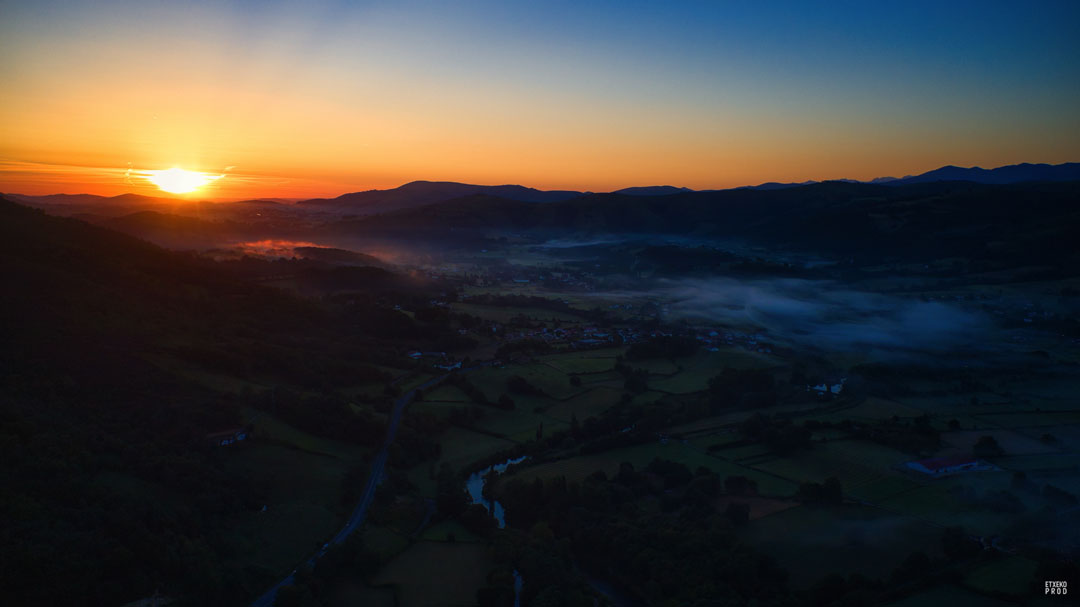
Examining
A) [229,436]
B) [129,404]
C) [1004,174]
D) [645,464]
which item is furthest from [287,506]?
[1004,174]

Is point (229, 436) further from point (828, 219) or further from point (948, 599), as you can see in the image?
point (828, 219)

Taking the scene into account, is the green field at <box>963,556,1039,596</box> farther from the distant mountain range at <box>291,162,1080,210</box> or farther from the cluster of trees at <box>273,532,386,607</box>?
the distant mountain range at <box>291,162,1080,210</box>

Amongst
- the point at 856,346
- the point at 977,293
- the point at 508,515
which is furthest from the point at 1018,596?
the point at 977,293

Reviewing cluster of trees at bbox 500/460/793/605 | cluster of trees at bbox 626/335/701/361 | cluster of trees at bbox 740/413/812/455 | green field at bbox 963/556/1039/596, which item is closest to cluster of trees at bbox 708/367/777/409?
cluster of trees at bbox 740/413/812/455

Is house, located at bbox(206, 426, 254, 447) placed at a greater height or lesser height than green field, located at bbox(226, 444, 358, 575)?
greater

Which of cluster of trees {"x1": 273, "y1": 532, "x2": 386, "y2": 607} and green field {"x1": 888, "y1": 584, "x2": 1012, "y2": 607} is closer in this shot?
green field {"x1": 888, "y1": 584, "x2": 1012, "y2": 607}

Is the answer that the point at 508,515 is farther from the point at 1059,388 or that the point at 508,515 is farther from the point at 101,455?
the point at 1059,388
